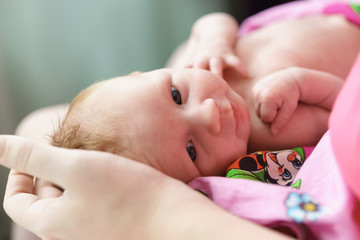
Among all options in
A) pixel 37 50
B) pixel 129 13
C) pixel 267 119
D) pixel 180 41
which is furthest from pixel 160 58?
pixel 267 119

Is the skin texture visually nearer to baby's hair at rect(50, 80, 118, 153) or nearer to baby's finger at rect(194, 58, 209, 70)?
baby's hair at rect(50, 80, 118, 153)

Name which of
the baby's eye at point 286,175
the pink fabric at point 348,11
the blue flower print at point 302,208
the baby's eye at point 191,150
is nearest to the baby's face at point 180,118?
the baby's eye at point 191,150

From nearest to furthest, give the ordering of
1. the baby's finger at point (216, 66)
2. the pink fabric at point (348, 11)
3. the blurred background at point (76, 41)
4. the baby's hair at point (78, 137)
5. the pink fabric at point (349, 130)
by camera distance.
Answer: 1. the pink fabric at point (349, 130)
2. the baby's hair at point (78, 137)
3. the baby's finger at point (216, 66)
4. the pink fabric at point (348, 11)
5. the blurred background at point (76, 41)

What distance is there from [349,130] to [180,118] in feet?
1.19

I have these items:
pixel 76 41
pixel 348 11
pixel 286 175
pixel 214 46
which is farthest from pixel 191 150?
pixel 76 41

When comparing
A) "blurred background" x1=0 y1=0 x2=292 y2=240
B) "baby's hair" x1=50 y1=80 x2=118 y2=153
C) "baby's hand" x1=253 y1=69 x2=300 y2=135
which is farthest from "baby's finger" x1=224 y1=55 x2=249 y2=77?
"blurred background" x1=0 y1=0 x2=292 y2=240

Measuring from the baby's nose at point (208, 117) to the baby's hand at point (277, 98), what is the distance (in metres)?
0.17

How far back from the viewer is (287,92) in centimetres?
98

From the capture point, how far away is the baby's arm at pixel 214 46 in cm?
112

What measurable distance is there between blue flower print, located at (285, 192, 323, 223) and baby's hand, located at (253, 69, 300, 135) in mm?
372

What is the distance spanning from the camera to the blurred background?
193cm

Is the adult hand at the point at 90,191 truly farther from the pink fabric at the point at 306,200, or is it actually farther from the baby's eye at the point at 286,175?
the baby's eye at the point at 286,175

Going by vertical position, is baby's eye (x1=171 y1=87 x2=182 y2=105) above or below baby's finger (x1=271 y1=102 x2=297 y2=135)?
above

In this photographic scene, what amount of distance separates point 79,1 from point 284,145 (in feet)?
4.64
